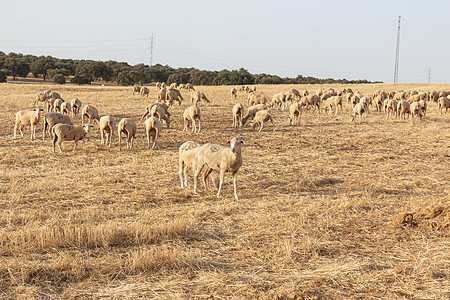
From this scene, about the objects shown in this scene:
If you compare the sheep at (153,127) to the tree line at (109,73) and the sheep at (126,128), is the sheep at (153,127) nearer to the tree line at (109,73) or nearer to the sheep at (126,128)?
the sheep at (126,128)

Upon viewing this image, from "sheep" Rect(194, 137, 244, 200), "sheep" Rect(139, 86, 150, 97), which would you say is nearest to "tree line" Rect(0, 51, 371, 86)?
"sheep" Rect(139, 86, 150, 97)

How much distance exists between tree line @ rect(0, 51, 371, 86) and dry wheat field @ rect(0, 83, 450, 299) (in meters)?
60.4

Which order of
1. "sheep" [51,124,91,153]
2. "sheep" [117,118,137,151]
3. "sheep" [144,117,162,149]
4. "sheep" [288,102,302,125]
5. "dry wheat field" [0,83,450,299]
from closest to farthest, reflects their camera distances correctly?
"dry wheat field" [0,83,450,299], "sheep" [51,124,91,153], "sheep" [117,118,137,151], "sheep" [144,117,162,149], "sheep" [288,102,302,125]

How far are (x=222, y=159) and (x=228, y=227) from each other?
2638 mm

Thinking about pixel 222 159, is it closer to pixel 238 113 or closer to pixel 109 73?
pixel 238 113

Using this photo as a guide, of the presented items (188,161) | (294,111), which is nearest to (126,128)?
(188,161)

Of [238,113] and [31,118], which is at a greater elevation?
[238,113]

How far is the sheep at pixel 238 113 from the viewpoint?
23259 millimetres

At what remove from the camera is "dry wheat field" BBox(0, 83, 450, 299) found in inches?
213

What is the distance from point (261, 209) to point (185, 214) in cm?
174

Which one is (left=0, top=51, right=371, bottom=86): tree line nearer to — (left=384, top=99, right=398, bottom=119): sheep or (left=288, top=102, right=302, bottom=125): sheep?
(left=288, top=102, right=302, bottom=125): sheep

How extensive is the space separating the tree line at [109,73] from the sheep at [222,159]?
6290 centimetres

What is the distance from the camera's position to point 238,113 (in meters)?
23.7

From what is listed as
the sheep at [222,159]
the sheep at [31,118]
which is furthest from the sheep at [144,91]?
the sheep at [222,159]
